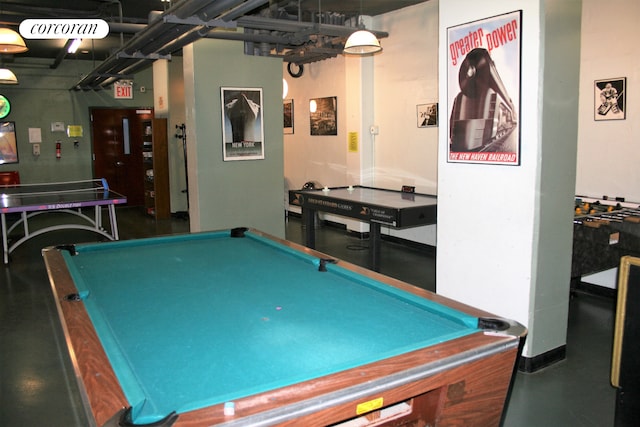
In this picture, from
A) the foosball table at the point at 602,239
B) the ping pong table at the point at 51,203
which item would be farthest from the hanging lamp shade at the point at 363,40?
the ping pong table at the point at 51,203

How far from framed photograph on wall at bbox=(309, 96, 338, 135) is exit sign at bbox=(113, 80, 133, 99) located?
491 centimetres

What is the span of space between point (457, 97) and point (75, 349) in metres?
2.95

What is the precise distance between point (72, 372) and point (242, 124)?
12.2 feet

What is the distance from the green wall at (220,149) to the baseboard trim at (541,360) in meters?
4.02

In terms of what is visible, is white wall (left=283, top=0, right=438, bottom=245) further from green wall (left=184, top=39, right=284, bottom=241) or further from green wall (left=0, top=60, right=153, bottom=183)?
green wall (left=0, top=60, right=153, bottom=183)

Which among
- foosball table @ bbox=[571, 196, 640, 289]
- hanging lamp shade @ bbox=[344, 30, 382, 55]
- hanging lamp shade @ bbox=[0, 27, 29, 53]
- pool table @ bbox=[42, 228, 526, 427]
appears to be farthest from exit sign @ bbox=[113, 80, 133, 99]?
foosball table @ bbox=[571, 196, 640, 289]

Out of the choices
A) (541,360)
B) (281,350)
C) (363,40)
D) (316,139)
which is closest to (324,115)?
(316,139)

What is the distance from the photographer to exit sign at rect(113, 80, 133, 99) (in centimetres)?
1102

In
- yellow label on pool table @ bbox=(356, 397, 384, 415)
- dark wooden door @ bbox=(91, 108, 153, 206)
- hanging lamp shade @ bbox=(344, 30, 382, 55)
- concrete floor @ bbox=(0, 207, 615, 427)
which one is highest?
hanging lamp shade @ bbox=(344, 30, 382, 55)

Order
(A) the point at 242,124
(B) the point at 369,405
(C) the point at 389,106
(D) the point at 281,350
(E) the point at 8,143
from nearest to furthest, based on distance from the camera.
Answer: (B) the point at 369,405, (D) the point at 281,350, (A) the point at 242,124, (C) the point at 389,106, (E) the point at 8,143

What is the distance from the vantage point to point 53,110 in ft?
34.9

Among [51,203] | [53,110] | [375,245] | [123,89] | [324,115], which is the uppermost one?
[123,89]

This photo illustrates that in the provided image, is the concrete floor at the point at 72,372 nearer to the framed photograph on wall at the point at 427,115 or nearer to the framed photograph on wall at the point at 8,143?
the framed photograph on wall at the point at 427,115

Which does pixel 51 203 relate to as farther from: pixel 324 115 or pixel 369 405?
pixel 369 405
